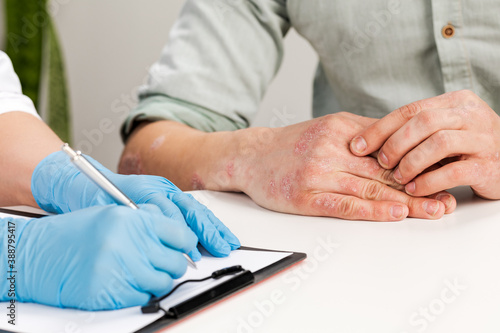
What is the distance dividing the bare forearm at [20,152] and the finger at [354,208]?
48 cm

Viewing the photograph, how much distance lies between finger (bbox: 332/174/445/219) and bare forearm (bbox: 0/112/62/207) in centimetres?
51

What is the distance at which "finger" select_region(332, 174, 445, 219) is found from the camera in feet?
2.61

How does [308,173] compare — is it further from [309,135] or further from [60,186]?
[60,186]

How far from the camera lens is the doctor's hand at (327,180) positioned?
2.60ft

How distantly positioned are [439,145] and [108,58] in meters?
2.39

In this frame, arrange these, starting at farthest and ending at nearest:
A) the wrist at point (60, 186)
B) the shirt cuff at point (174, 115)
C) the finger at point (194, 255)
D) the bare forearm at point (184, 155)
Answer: the shirt cuff at point (174, 115) → the bare forearm at point (184, 155) → the wrist at point (60, 186) → the finger at point (194, 255)

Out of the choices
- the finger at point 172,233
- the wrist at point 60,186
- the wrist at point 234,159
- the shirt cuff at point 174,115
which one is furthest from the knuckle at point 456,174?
the shirt cuff at point 174,115

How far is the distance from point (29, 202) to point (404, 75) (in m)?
0.85

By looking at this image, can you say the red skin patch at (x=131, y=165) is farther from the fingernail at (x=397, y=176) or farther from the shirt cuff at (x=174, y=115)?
the fingernail at (x=397, y=176)

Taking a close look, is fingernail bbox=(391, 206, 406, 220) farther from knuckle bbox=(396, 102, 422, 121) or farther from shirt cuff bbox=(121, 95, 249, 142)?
shirt cuff bbox=(121, 95, 249, 142)

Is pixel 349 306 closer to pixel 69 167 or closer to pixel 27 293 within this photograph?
pixel 27 293

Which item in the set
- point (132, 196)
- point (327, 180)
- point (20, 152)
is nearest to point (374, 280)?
point (327, 180)

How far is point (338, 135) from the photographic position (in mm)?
862

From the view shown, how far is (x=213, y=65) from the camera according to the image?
4.32 feet
